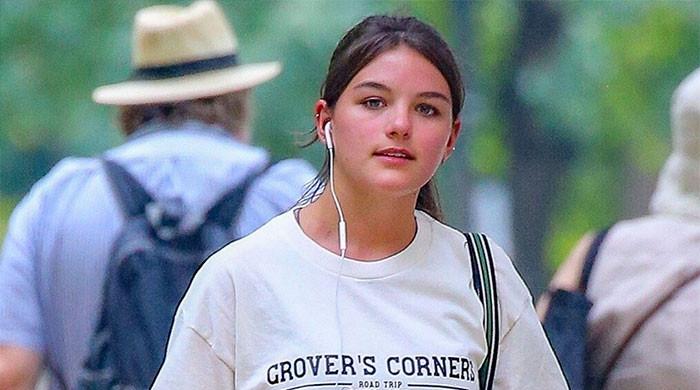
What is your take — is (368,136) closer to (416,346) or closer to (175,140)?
(416,346)

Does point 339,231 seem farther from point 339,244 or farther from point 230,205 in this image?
point 230,205

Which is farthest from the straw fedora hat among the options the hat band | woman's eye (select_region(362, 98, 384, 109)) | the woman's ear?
woman's eye (select_region(362, 98, 384, 109))

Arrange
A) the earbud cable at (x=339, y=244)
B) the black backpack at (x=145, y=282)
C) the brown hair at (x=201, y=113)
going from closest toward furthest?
the earbud cable at (x=339, y=244), the black backpack at (x=145, y=282), the brown hair at (x=201, y=113)

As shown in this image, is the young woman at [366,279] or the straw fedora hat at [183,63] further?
the straw fedora hat at [183,63]

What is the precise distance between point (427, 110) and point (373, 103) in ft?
0.25

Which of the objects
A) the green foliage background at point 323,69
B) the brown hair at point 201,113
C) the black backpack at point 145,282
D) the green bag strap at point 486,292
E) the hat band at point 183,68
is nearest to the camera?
the green bag strap at point 486,292

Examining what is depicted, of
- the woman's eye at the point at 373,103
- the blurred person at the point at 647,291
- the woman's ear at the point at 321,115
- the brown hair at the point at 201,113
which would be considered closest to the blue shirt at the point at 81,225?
the brown hair at the point at 201,113

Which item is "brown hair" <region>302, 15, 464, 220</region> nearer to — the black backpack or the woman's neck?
the woman's neck

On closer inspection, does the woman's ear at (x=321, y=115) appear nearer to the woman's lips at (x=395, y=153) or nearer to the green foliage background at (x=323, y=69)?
the woman's lips at (x=395, y=153)

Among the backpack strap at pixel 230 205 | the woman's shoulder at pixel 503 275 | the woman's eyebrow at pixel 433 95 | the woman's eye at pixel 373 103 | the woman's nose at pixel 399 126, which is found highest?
the woman's eyebrow at pixel 433 95

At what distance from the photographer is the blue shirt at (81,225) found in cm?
399

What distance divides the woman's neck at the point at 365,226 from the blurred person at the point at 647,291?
99cm

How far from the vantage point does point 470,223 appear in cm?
818

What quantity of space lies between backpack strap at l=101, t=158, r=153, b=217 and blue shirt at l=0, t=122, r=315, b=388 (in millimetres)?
16
